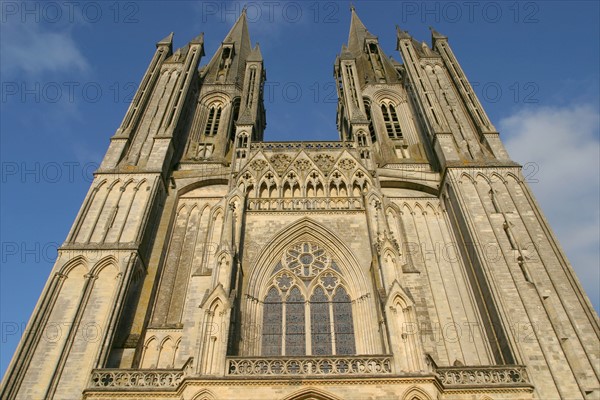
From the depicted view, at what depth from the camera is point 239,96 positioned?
1102 inches

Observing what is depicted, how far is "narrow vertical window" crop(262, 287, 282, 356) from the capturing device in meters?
14.2

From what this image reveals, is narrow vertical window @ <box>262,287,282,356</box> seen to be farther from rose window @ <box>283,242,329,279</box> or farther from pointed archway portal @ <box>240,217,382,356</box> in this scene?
rose window @ <box>283,242,329,279</box>

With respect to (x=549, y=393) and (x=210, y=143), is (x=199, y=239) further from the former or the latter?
(x=549, y=393)

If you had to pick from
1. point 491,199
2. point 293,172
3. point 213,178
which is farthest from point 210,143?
point 491,199

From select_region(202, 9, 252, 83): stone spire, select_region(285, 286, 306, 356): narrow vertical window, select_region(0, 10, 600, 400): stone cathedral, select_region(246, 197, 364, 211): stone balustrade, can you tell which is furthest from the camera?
select_region(202, 9, 252, 83): stone spire

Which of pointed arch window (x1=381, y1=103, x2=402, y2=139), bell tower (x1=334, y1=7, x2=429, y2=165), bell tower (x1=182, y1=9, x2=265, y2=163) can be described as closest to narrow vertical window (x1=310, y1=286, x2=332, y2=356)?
bell tower (x1=334, y1=7, x2=429, y2=165)

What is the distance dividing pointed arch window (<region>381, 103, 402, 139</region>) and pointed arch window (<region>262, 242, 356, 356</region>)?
10.2m

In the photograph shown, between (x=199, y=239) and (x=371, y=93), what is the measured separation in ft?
47.2

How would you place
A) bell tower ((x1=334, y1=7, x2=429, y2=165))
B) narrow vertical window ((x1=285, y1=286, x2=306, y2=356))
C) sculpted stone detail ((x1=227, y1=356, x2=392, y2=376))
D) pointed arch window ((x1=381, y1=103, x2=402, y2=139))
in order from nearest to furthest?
1. sculpted stone detail ((x1=227, y1=356, x2=392, y2=376))
2. narrow vertical window ((x1=285, y1=286, x2=306, y2=356))
3. bell tower ((x1=334, y1=7, x2=429, y2=165))
4. pointed arch window ((x1=381, y1=103, x2=402, y2=139))

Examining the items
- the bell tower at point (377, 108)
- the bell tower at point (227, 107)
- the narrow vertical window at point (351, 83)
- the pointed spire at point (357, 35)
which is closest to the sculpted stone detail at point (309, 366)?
the bell tower at point (377, 108)

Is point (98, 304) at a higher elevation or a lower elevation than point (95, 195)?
lower

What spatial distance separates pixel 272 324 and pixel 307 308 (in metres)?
1.18

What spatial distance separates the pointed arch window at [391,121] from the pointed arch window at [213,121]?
8.74m

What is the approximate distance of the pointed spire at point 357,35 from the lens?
3406cm
